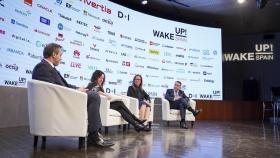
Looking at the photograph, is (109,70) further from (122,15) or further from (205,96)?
(205,96)

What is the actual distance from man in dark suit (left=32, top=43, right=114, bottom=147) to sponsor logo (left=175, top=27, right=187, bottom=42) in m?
5.70

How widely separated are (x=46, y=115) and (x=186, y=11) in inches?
283

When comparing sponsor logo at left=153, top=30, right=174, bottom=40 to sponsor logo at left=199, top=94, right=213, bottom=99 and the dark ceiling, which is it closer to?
the dark ceiling

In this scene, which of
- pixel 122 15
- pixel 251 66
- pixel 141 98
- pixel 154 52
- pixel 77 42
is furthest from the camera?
pixel 251 66

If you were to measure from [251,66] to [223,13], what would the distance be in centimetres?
224

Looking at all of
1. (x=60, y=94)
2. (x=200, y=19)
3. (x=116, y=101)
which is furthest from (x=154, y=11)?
(x=60, y=94)

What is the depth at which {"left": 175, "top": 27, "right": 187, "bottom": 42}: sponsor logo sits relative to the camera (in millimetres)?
8617

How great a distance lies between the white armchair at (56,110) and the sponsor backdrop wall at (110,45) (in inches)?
80.9

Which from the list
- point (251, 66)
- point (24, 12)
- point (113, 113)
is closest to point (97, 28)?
point (24, 12)

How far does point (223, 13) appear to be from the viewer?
9.41 m

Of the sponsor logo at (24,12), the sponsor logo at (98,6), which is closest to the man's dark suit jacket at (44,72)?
the sponsor logo at (24,12)

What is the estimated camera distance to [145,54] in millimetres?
7848

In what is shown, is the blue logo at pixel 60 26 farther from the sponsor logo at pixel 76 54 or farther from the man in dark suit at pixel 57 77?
the man in dark suit at pixel 57 77

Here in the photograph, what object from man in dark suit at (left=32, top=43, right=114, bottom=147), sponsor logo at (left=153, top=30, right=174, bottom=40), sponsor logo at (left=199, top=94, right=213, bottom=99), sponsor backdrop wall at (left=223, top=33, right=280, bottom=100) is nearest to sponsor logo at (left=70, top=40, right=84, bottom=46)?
sponsor logo at (left=153, top=30, right=174, bottom=40)
